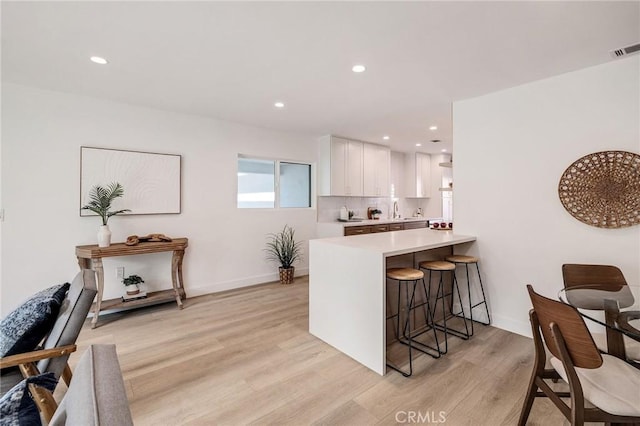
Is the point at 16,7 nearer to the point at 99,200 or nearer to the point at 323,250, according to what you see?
the point at 99,200

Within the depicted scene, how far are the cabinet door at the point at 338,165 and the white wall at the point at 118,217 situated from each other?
72 centimetres

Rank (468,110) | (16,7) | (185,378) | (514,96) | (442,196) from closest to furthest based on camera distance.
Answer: (16,7), (185,378), (514,96), (468,110), (442,196)

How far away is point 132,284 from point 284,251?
7.14ft

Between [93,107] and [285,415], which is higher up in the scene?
[93,107]

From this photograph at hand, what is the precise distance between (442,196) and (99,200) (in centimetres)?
699

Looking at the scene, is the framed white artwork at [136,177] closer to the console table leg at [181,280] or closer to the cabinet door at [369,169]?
the console table leg at [181,280]

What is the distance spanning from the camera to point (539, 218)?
9.26 ft

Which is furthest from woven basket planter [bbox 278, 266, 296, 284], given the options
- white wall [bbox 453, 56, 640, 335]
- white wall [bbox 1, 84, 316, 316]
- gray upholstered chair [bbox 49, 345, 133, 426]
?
gray upholstered chair [bbox 49, 345, 133, 426]

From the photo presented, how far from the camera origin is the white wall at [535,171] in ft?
7.97

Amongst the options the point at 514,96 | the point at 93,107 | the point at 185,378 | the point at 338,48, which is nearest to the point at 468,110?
the point at 514,96

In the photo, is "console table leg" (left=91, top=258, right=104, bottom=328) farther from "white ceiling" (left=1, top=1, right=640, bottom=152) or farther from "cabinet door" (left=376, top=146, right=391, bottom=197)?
"cabinet door" (left=376, top=146, right=391, bottom=197)

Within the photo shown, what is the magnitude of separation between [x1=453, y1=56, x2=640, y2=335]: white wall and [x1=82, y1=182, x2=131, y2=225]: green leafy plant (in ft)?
13.1

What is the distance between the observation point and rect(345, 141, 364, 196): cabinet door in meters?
5.50

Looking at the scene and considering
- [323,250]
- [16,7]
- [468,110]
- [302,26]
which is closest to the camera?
[16,7]
